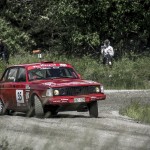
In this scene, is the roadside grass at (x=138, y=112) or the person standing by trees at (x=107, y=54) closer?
the roadside grass at (x=138, y=112)

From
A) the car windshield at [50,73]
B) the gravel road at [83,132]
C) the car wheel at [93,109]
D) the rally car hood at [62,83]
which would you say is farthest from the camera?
the car windshield at [50,73]

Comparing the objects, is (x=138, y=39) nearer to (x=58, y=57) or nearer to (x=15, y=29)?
(x=58, y=57)

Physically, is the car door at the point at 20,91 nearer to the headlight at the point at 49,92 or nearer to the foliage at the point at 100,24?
the headlight at the point at 49,92

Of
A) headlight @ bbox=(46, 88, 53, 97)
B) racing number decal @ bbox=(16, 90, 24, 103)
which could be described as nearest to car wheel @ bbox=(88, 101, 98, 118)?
headlight @ bbox=(46, 88, 53, 97)

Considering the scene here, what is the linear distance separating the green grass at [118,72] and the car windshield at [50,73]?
37.4ft

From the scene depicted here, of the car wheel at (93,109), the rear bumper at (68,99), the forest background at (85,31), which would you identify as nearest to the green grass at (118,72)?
the forest background at (85,31)

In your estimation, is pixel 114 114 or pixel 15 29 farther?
pixel 15 29

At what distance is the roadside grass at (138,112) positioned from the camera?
16308 mm

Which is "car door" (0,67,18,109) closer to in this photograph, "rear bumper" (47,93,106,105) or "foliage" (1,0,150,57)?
"rear bumper" (47,93,106,105)

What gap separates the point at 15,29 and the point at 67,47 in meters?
4.21

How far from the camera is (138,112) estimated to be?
58.2 feet

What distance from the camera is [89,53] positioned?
1561 inches

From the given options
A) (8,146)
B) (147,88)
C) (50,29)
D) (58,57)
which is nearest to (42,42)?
(50,29)

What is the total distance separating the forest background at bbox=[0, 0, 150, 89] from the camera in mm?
34125
